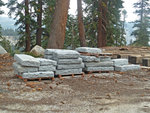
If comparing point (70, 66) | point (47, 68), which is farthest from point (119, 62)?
point (47, 68)

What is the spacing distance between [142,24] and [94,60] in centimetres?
3372

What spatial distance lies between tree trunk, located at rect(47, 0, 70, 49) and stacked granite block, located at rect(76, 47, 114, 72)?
2924mm

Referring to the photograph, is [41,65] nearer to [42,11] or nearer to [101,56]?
[101,56]

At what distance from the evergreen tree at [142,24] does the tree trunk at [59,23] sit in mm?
28747

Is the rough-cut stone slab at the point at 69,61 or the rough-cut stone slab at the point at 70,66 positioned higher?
the rough-cut stone slab at the point at 69,61

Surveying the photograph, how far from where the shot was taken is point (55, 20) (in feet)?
39.8

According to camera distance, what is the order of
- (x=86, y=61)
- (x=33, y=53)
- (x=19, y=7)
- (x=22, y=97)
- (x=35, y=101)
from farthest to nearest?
(x=19, y=7) < (x=33, y=53) < (x=86, y=61) < (x=22, y=97) < (x=35, y=101)

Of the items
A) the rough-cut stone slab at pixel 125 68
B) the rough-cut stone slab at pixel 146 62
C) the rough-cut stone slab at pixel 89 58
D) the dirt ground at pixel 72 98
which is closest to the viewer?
the dirt ground at pixel 72 98

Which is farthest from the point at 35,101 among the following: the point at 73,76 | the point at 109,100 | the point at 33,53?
the point at 33,53

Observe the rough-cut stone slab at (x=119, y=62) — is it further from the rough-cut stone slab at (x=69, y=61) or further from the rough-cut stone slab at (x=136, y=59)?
the rough-cut stone slab at (x=69, y=61)

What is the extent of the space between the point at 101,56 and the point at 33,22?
44.9 ft

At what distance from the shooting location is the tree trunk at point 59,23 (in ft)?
39.3

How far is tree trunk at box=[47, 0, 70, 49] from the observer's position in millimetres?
11977

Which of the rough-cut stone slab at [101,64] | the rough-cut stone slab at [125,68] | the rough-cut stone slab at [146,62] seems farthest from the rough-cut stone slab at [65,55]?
the rough-cut stone slab at [146,62]
